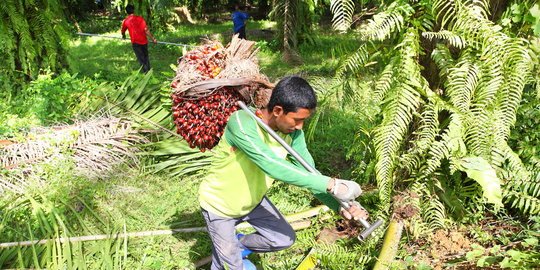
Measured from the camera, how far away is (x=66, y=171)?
164 inches

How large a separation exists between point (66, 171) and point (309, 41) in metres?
8.62

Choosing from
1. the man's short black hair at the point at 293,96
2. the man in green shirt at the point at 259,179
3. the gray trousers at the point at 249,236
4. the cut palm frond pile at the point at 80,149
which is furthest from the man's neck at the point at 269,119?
the cut palm frond pile at the point at 80,149

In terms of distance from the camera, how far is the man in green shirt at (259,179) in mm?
2090

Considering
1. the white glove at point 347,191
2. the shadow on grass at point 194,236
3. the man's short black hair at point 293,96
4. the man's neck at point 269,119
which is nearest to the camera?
the white glove at point 347,191

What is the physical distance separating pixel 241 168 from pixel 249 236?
75 centimetres

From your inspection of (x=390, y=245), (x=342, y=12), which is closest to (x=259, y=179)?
(x=390, y=245)

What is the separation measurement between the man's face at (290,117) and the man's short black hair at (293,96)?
0.08 ft

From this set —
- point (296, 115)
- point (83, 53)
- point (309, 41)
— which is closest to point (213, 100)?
point (296, 115)

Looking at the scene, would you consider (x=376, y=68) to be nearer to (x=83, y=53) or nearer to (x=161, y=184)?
(x=161, y=184)

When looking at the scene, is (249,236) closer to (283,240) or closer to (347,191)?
(283,240)

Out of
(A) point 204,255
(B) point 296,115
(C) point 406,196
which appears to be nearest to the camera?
(B) point 296,115

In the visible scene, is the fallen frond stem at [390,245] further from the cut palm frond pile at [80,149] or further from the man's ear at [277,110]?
the cut palm frond pile at [80,149]

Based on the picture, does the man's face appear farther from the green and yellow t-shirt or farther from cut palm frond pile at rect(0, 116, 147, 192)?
cut palm frond pile at rect(0, 116, 147, 192)

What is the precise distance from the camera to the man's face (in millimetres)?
2184
